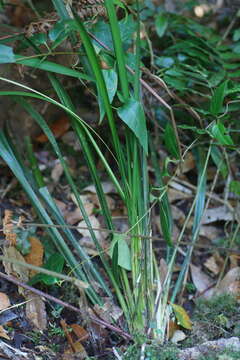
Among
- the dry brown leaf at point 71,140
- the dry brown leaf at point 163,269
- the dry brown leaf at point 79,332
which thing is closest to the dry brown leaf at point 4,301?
the dry brown leaf at point 79,332

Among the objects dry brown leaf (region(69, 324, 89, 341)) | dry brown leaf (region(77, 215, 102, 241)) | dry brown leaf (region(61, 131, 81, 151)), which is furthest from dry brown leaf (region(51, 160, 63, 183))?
dry brown leaf (region(69, 324, 89, 341))

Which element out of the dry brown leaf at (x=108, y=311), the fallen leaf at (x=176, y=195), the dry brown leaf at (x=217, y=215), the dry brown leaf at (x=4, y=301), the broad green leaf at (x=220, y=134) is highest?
the broad green leaf at (x=220, y=134)

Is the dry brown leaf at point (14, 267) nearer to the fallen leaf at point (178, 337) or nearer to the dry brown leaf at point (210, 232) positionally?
the fallen leaf at point (178, 337)

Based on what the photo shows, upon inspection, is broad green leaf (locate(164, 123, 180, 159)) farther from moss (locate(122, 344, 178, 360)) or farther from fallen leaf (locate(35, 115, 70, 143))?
fallen leaf (locate(35, 115, 70, 143))

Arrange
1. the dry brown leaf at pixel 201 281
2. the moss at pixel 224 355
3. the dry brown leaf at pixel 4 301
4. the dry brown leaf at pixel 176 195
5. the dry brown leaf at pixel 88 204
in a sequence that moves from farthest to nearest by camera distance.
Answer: the dry brown leaf at pixel 176 195
the dry brown leaf at pixel 88 204
the dry brown leaf at pixel 201 281
the dry brown leaf at pixel 4 301
the moss at pixel 224 355

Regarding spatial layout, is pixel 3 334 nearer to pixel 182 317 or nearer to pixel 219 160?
pixel 182 317

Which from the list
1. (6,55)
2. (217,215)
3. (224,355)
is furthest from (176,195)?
(6,55)

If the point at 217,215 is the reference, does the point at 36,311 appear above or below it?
above
